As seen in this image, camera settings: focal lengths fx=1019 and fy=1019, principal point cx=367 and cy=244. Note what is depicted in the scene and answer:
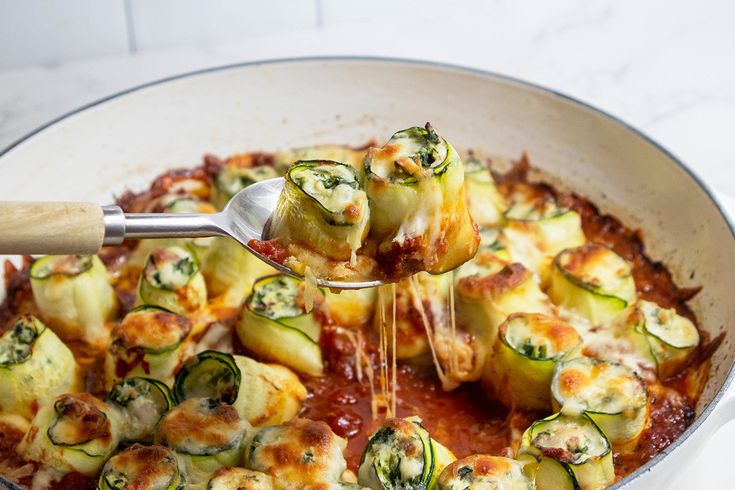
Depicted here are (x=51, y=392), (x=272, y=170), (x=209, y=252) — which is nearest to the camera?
(x=51, y=392)

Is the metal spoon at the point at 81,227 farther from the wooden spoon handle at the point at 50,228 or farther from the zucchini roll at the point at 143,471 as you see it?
the zucchini roll at the point at 143,471

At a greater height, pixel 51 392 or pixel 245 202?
pixel 245 202

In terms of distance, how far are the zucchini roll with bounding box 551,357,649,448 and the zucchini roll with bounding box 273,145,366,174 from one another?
119cm

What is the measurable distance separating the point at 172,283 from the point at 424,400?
0.73 meters

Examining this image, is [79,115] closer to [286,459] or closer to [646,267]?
[286,459]

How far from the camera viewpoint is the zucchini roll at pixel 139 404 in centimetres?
237

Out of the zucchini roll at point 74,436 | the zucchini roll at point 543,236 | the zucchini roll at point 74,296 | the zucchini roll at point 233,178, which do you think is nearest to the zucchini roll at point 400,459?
the zucchini roll at point 74,436

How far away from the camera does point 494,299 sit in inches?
103

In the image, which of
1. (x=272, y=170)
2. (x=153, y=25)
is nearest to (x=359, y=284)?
(x=272, y=170)

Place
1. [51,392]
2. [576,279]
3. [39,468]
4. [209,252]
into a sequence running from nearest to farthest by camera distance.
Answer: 1. [39,468]
2. [51,392]
3. [576,279]
4. [209,252]

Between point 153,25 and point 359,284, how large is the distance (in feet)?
7.99

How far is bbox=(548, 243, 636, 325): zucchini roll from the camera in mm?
2662

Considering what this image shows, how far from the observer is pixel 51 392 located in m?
2.50

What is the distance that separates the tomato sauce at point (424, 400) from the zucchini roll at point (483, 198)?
17.6 inches
